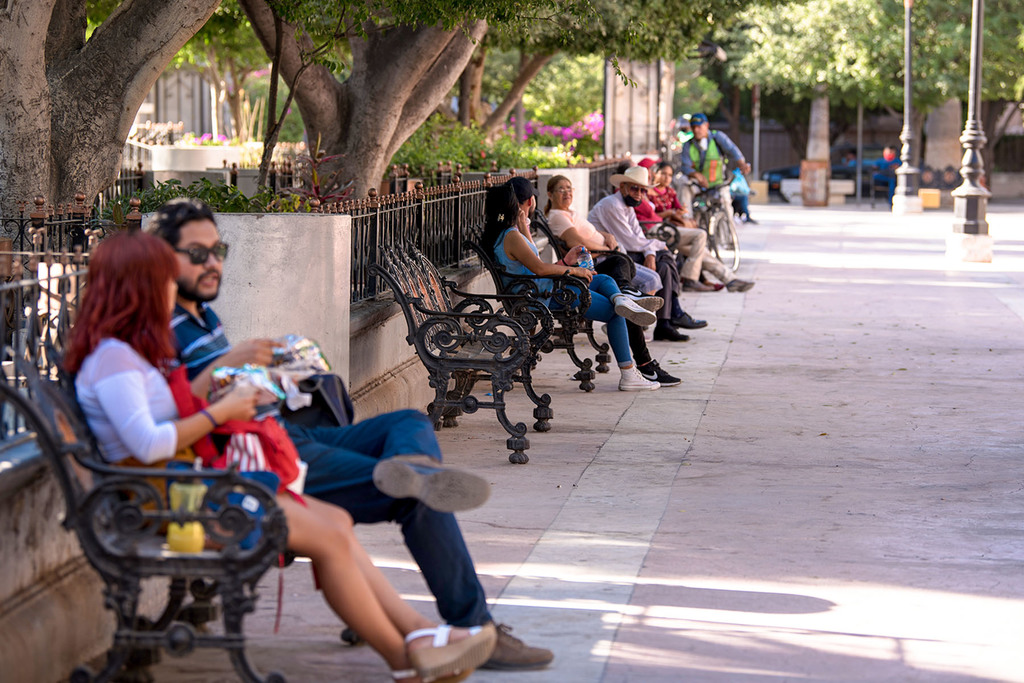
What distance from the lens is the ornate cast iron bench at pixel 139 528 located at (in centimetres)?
380

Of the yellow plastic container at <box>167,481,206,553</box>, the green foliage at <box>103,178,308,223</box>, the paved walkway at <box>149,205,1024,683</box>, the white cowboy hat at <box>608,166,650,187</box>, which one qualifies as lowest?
the paved walkway at <box>149,205,1024,683</box>

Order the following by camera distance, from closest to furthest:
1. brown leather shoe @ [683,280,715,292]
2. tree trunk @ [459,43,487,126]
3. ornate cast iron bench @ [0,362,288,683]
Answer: ornate cast iron bench @ [0,362,288,683], brown leather shoe @ [683,280,715,292], tree trunk @ [459,43,487,126]

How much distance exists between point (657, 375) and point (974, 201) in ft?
38.8

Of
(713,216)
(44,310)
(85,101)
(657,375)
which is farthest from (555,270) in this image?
(713,216)

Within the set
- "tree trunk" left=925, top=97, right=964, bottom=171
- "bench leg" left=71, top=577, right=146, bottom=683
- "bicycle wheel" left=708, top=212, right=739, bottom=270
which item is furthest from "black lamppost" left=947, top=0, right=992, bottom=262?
"tree trunk" left=925, top=97, right=964, bottom=171

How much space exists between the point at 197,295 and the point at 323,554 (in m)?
0.89

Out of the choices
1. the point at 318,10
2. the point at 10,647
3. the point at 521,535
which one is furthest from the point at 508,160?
the point at 10,647

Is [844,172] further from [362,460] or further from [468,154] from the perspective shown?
[362,460]

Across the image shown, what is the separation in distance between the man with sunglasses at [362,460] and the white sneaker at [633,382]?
206 inches

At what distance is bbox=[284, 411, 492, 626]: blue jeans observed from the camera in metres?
4.37

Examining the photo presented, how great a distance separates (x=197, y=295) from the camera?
4.25m

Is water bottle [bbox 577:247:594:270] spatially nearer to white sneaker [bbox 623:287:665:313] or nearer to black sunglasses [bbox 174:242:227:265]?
white sneaker [bbox 623:287:665:313]

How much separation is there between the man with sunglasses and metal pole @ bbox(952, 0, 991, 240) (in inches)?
676

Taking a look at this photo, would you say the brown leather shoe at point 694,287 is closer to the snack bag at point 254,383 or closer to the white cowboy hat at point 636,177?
the white cowboy hat at point 636,177
